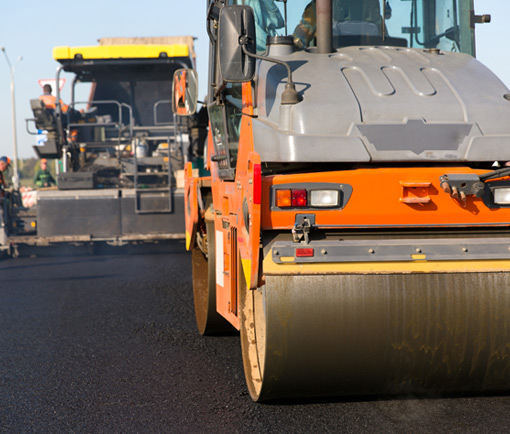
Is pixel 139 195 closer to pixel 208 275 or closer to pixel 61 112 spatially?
pixel 61 112

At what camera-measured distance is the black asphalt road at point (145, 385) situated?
3996 millimetres

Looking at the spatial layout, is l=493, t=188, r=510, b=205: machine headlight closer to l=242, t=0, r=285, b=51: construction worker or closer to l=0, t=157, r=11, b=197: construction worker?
l=242, t=0, r=285, b=51: construction worker

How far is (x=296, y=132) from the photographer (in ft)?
13.4

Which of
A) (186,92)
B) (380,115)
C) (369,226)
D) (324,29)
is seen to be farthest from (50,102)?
(369,226)

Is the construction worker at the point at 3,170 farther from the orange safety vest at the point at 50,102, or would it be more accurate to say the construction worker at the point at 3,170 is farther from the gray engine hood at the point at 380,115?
the gray engine hood at the point at 380,115

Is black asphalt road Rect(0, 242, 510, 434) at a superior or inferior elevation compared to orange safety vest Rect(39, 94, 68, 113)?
inferior

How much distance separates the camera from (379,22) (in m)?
5.00

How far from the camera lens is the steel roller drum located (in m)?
3.77

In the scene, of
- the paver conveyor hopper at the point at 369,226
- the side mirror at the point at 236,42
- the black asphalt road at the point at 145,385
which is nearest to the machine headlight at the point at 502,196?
the paver conveyor hopper at the point at 369,226

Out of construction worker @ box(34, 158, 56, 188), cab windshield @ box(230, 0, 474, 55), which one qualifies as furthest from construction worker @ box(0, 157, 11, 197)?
cab windshield @ box(230, 0, 474, 55)

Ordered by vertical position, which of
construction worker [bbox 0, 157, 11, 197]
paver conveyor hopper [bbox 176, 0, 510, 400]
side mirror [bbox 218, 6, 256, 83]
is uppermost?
side mirror [bbox 218, 6, 256, 83]

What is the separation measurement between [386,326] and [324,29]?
6.06 ft

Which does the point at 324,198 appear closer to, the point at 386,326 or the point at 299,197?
the point at 299,197

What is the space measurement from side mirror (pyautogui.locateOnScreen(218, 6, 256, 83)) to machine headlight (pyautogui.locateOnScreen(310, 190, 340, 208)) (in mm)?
749
